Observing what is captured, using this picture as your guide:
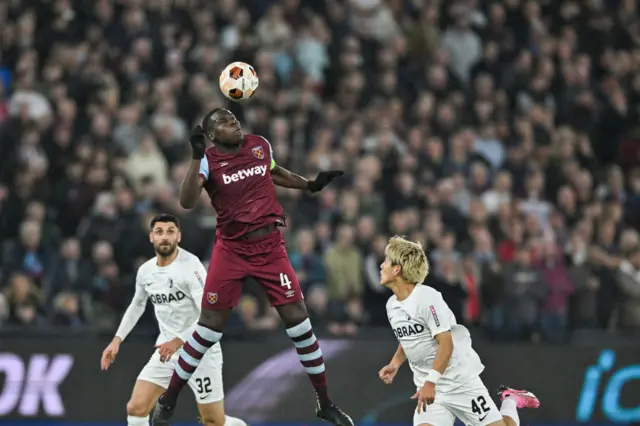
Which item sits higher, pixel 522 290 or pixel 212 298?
pixel 212 298

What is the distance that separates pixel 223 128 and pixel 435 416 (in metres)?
2.75

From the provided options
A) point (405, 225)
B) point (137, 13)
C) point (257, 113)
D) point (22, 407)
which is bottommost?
point (22, 407)

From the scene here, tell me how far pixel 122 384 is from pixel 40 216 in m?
2.40

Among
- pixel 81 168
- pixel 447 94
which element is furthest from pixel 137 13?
pixel 447 94

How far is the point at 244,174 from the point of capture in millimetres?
10773

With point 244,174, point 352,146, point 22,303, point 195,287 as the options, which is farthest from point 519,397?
point 352,146

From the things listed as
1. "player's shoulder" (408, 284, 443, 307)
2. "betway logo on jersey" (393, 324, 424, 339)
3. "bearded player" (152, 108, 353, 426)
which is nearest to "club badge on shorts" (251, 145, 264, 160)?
"bearded player" (152, 108, 353, 426)

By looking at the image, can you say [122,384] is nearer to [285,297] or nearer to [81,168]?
[81,168]

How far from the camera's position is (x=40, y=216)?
16016 millimetres

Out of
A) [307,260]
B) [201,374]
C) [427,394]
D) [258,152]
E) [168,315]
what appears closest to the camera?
[427,394]

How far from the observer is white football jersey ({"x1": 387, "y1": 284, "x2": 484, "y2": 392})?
10.4 meters

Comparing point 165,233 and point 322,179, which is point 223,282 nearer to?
point 165,233

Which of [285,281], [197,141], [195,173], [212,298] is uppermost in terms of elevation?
[197,141]

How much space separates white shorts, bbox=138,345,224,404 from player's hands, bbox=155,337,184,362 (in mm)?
466
